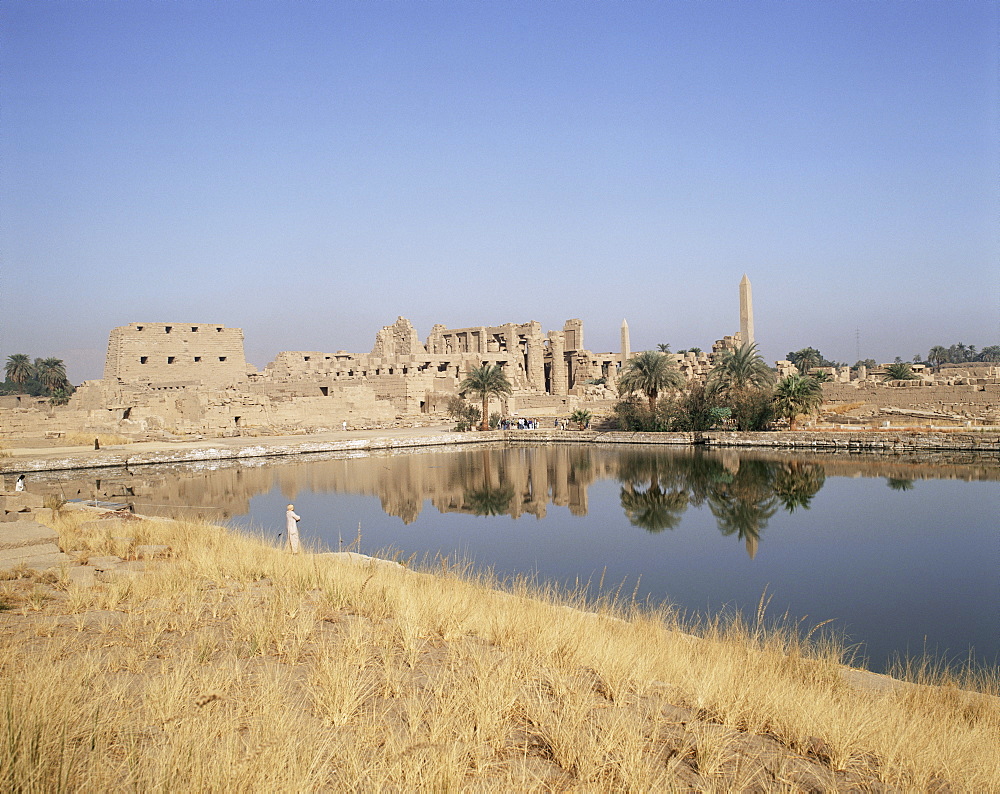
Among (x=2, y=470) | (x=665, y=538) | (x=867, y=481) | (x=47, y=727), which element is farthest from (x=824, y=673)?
(x=2, y=470)

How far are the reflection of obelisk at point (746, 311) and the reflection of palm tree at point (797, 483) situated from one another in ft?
80.1

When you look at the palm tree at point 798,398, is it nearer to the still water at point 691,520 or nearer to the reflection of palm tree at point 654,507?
the still water at point 691,520

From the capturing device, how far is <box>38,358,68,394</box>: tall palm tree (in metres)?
62.8

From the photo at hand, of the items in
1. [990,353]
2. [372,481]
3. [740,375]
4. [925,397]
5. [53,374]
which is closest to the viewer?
[372,481]

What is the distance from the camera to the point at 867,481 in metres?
20.0

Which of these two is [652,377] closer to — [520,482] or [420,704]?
[520,482]

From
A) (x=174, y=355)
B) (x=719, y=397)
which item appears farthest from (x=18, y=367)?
(x=719, y=397)

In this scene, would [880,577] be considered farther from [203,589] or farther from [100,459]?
[100,459]

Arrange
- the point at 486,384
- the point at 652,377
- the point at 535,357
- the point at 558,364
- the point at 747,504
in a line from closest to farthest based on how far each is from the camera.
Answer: the point at 747,504
the point at 652,377
the point at 486,384
the point at 558,364
the point at 535,357

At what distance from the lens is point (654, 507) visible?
17.5 m

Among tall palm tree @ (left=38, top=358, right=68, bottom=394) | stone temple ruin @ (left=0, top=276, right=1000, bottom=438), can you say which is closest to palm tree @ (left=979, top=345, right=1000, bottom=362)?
stone temple ruin @ (left=0, top=276, right=1000, bottom=438)

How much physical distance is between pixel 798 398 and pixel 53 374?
203 feet

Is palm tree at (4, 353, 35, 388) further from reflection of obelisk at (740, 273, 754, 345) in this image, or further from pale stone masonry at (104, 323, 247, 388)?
reflection of obelisk at (740, 273, 754, 345)

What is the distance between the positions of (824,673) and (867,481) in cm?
1619
